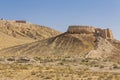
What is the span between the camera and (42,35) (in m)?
142

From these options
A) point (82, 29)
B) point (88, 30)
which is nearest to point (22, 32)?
point (82, 29)

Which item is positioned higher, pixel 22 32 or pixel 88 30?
pixel 22 32

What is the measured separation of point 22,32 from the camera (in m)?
137

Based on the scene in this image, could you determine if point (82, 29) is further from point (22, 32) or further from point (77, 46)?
point (22, 32)

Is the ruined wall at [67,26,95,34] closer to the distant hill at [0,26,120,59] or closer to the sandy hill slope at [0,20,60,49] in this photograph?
the distant hill at [0,26,120,59]

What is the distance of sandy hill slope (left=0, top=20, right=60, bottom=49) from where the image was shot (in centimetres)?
12326

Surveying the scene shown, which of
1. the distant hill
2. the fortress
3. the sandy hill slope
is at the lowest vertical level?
the distant hill

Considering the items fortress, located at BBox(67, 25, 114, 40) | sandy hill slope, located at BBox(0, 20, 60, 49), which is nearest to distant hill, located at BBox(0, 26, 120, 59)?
fortress, located at BBox(67, 25, 114, 40)

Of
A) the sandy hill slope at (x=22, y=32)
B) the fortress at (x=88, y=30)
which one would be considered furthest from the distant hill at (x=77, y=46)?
the sandy hill slope at (x=22, y=32)

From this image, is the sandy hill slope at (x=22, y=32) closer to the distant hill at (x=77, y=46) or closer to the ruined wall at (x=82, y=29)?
the distant hill at (x=77, y=46)

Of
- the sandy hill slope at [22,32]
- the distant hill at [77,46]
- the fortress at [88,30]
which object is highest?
the sandy hill slope at [22,32]

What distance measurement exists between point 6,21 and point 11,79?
365 ft

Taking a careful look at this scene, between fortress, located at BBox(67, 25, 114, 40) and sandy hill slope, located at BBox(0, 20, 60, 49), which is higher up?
sandy hill slope, located at BBox(0, 20, 60, 49)

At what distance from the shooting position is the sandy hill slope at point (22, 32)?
404ft
